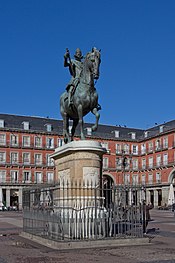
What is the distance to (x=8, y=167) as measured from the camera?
6438cm

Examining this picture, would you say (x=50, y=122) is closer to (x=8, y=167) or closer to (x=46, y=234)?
(x=8, y=167)

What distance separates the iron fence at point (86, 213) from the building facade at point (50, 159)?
157 feet

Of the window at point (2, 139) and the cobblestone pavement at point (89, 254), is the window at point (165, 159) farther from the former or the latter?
the cobblestone pavement at point (89, 254)

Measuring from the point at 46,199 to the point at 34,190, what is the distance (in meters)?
0.99

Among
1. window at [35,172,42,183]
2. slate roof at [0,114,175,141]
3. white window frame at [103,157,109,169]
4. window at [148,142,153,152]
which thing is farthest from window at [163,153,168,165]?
window at [35,172,42,183]

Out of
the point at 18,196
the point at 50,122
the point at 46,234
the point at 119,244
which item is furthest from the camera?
the point at 50,122

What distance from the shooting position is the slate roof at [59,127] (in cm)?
6625

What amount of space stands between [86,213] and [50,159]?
188 feet

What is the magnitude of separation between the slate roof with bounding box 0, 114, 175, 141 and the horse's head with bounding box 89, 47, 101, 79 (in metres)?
50.5

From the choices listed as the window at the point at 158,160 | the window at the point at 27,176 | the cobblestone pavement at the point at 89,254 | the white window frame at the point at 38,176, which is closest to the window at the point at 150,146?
the window at the point at 158,160

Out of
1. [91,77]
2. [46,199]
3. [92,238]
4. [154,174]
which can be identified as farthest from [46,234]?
[154,174]

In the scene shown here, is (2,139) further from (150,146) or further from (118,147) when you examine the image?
(150,146)

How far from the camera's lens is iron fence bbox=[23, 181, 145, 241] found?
452 inches

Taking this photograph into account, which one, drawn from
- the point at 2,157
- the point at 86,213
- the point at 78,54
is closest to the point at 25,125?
the point at 2,157
